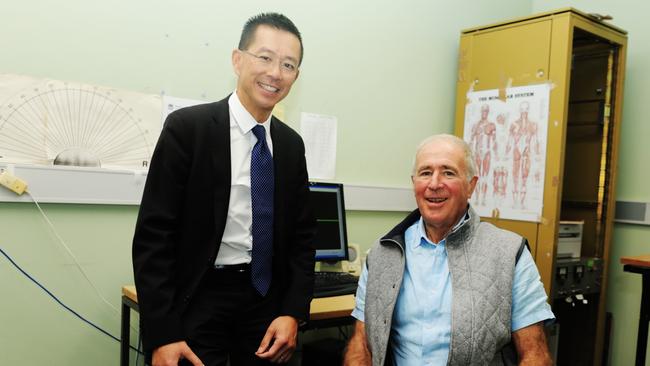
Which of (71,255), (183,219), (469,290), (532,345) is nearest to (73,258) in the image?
(71,255)

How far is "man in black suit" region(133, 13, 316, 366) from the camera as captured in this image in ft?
4.27

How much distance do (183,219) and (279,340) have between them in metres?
0.41

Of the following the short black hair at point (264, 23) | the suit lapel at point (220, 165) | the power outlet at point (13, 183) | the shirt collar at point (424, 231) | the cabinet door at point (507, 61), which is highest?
the cabinet door at point (507, 61)

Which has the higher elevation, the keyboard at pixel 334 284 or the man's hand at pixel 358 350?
the keyboard at pixel 334 284

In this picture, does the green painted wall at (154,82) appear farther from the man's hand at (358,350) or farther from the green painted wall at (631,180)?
the green painted wall at (631,180)

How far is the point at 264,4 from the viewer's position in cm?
241

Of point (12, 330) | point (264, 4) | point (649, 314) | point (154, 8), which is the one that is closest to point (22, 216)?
point (12, 330)

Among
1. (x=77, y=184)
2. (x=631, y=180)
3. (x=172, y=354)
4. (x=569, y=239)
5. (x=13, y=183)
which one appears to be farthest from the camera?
(x=631, y=180)

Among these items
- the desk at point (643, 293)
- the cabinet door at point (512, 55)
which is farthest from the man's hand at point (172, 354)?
the cabinet door at point (512, 55)

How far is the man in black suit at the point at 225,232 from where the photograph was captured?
130cm

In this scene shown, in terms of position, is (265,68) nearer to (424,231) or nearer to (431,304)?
(424,231)

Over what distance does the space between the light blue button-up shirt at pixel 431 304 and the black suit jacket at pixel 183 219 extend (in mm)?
291

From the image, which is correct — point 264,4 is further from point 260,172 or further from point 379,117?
point 260,172

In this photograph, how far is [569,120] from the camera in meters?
3.21
